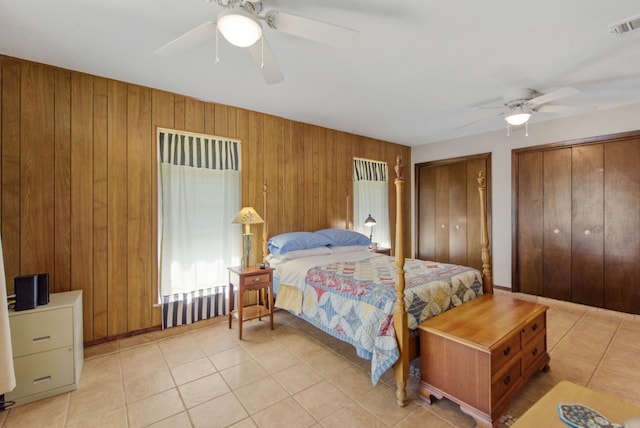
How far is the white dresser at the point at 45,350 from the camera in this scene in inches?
78.2

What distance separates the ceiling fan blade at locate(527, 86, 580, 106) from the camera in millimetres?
2448

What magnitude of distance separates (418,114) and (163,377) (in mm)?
4059

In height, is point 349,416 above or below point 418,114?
below

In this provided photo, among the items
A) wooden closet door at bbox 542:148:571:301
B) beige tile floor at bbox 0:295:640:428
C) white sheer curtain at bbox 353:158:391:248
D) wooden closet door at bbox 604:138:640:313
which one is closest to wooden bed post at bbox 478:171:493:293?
beige tile floor at bbox 0:295:640:428

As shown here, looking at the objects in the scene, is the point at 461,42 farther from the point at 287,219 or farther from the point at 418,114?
the point at 287,219

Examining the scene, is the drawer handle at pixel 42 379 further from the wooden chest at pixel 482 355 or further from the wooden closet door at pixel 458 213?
the wooden closet door at pixel 458 213

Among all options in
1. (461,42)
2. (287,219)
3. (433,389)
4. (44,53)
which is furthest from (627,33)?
(44,53)

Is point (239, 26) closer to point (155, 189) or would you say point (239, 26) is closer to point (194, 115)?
point (194, 115)

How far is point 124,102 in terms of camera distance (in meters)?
2.81

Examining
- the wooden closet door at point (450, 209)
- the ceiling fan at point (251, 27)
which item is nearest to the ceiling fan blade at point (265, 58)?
the ceiling fan at point (251, 27)

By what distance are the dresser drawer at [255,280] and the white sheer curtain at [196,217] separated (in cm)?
55

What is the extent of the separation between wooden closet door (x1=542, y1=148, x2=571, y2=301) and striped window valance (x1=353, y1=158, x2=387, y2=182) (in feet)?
7.86

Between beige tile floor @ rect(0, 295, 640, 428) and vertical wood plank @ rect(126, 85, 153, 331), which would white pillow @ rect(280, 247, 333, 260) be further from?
vertical wood plank @ rect(126, 85, 153, 331)

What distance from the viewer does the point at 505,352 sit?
186 cm
